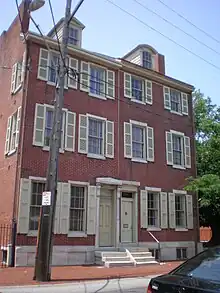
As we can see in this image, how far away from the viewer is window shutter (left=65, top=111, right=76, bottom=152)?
1680 cm

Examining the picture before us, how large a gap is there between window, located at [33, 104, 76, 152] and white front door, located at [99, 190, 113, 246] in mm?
3001

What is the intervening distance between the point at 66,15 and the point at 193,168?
12.6 metres

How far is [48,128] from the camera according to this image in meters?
16.6

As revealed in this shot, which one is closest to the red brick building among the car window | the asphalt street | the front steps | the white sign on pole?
the front steps

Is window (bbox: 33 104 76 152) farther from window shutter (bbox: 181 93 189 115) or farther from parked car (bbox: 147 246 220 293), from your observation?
parked car (bbox: 147 246 220 293)

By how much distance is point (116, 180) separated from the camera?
58.3ft

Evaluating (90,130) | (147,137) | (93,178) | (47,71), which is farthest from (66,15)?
(147,137)

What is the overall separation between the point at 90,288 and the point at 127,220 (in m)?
8.26

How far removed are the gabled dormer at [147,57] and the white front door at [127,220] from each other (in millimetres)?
8489

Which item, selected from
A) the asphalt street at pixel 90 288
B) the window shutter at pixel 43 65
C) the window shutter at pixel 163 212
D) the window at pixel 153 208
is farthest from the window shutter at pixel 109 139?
the asphalt street at pixel 90 288

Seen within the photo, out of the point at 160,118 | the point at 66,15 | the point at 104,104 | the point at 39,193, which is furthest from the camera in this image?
the point at 160,118

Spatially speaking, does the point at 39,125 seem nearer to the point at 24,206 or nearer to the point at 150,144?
the point at 24,206

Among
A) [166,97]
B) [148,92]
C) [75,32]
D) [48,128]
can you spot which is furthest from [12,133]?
[166,97]

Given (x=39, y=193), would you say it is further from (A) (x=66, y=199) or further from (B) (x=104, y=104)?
(B) (x=104, y=104)
